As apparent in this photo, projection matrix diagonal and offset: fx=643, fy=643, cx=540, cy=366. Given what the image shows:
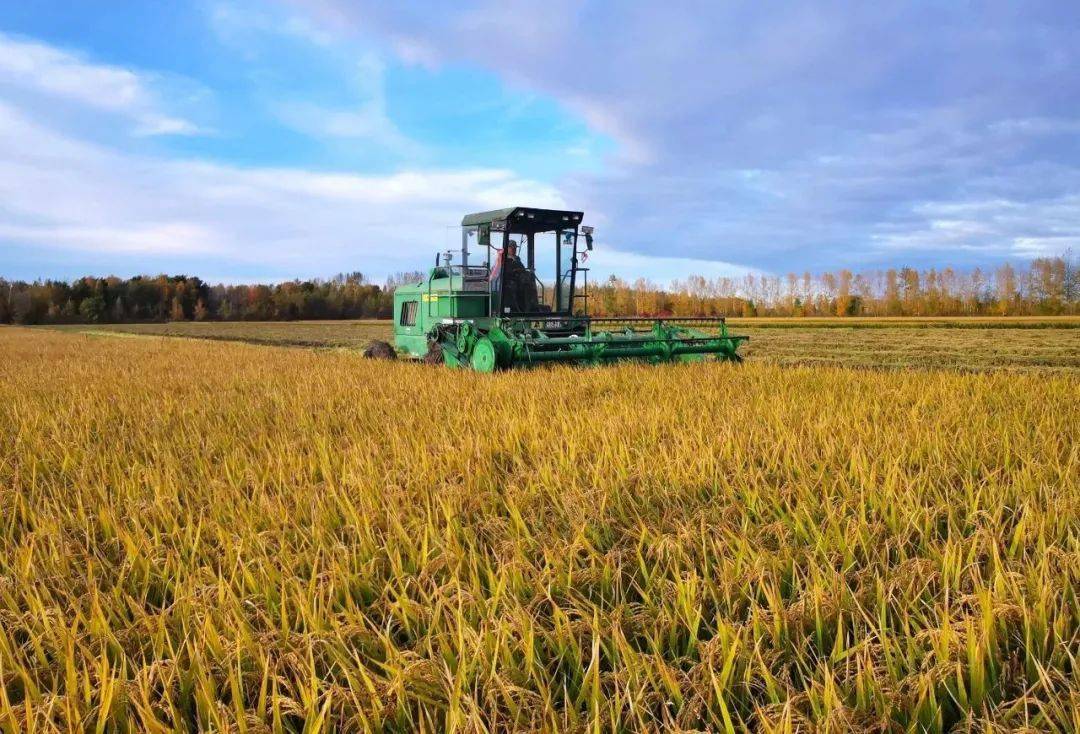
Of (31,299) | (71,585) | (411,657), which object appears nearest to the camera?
(411,657)

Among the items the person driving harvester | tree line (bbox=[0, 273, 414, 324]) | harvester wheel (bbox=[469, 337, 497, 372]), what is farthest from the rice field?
tree line (bbox=[0, 273, 414, 324])

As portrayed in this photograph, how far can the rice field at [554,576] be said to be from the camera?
5.49 ft

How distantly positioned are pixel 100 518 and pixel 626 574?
8.37ft

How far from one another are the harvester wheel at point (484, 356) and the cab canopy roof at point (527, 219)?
236 cm

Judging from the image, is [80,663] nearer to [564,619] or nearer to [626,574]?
[564,619]

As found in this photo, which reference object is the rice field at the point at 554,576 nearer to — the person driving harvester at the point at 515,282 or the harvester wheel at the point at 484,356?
the harvester wheel at the point at 484,356

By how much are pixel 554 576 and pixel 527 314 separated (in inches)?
368

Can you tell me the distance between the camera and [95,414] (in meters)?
6.39

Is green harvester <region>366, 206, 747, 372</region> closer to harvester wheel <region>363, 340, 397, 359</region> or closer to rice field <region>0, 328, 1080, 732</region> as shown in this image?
harvester wheel <region>363, 340, 397, 359</region>

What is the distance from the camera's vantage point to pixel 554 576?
7.68 feet

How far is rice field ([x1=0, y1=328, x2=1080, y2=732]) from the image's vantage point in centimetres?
167

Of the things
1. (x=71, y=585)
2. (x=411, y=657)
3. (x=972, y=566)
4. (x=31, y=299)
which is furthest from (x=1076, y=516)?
(x=31, y=299)

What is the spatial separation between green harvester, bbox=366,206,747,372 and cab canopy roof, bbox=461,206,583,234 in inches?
0.7

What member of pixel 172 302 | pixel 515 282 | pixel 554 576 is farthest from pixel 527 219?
pixel 172 302
